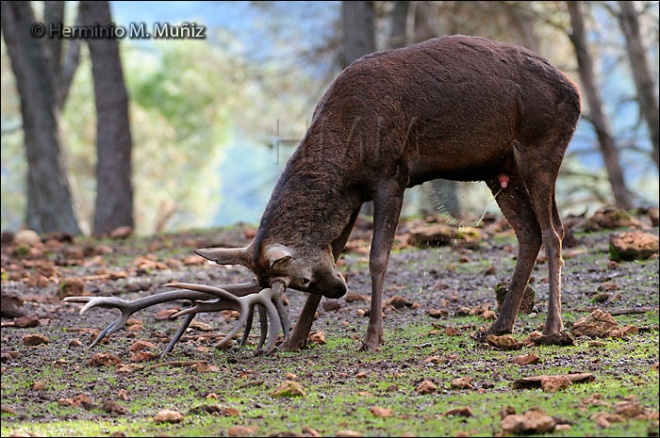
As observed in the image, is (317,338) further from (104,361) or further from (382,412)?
(382,412)

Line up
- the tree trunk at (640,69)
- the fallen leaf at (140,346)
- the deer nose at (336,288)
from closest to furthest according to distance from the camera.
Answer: the deer nose at (336,288) < the fallen leaf at (140,346) < the tree trunk at (640,69)

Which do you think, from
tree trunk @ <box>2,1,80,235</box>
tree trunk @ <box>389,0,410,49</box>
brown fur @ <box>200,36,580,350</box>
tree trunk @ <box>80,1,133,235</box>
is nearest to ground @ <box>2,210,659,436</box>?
brown fur @ <box>200,36,580,350</box>

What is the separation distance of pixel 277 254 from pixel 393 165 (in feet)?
3.49

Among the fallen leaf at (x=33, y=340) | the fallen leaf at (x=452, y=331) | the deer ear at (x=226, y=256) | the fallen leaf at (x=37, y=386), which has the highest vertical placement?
the deer ear at (x=226, y=256)

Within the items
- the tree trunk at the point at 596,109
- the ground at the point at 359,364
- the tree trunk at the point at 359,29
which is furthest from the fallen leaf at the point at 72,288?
the tree trunk at the point at 596,109

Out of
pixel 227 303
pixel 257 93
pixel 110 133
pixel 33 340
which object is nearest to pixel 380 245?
pixel 227 303

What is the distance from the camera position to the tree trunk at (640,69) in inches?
704

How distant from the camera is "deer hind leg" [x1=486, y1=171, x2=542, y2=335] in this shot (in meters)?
7.68

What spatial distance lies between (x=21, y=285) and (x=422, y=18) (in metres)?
12.5

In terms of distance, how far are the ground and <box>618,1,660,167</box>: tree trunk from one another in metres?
6.78

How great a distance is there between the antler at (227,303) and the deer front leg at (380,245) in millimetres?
609

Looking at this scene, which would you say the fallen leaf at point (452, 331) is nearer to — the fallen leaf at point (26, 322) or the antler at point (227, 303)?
the antler at point (227, 303)

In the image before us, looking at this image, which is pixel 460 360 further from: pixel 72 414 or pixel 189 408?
pixel 72 414

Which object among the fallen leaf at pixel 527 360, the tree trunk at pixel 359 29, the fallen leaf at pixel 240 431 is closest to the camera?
the fallen leaf at pixel 240 431
